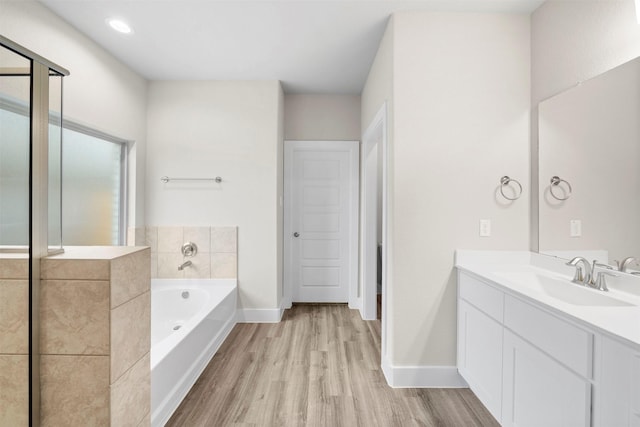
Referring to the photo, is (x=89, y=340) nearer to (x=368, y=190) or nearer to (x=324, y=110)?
(x=368, y=190)

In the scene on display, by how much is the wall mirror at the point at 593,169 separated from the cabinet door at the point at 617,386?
0.72 metres

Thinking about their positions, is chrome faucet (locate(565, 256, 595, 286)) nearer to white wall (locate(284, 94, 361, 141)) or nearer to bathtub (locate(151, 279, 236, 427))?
bathtub (locate(151, 279, 236, 427))

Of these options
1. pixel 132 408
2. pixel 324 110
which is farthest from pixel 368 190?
pixel 132 408

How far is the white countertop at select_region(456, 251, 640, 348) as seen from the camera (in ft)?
3.46

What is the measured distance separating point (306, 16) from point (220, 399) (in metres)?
2.64

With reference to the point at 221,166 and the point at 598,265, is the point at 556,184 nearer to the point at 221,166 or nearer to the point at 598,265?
the point at 598,265

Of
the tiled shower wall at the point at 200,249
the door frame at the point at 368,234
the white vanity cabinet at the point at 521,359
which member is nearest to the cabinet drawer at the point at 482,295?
the white vanity cabinet at the point at 521,359

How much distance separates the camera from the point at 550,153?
1970mm

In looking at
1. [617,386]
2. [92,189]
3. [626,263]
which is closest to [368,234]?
[626,263]

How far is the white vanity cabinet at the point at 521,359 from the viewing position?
1145 mm

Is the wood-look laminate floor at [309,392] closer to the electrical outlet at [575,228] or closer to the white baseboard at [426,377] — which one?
the white baseboard at [426,377]

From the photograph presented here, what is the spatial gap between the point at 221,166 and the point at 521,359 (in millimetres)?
2963

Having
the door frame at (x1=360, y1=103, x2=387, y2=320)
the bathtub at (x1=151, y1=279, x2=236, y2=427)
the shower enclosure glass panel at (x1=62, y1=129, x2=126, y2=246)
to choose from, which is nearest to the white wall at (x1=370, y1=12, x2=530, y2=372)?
the door frame at (x1=360, y1=103, x2=387, y2=320)

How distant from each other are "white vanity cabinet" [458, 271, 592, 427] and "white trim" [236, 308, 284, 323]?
1.90 meters
